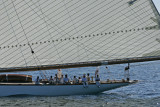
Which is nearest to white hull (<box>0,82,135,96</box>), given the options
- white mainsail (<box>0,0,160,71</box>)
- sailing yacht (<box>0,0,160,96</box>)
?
sailing yacht (<box>0,0,160,96</box>)

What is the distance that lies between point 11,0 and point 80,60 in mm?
6266

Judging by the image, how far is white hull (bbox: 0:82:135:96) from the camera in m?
24.2

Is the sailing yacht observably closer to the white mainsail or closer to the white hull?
the white mainsail

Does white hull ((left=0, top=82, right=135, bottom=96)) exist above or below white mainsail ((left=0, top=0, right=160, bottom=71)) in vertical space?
below

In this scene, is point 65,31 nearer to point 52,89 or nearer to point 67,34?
point 67,34

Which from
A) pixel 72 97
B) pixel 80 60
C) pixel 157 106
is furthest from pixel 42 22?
pixel 157 106

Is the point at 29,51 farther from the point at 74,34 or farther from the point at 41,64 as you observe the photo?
the point at 74,34

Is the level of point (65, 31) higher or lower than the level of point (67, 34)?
higher

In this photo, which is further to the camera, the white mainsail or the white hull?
the white hull

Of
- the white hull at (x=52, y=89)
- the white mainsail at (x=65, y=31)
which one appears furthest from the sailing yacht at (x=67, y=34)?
the white hull at (x=52, y=89)

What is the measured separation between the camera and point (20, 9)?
885 inches

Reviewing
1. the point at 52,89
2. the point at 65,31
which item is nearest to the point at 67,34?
the point at 65,31

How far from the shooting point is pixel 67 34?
73.3ft

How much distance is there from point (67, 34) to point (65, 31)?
9.7 inches
